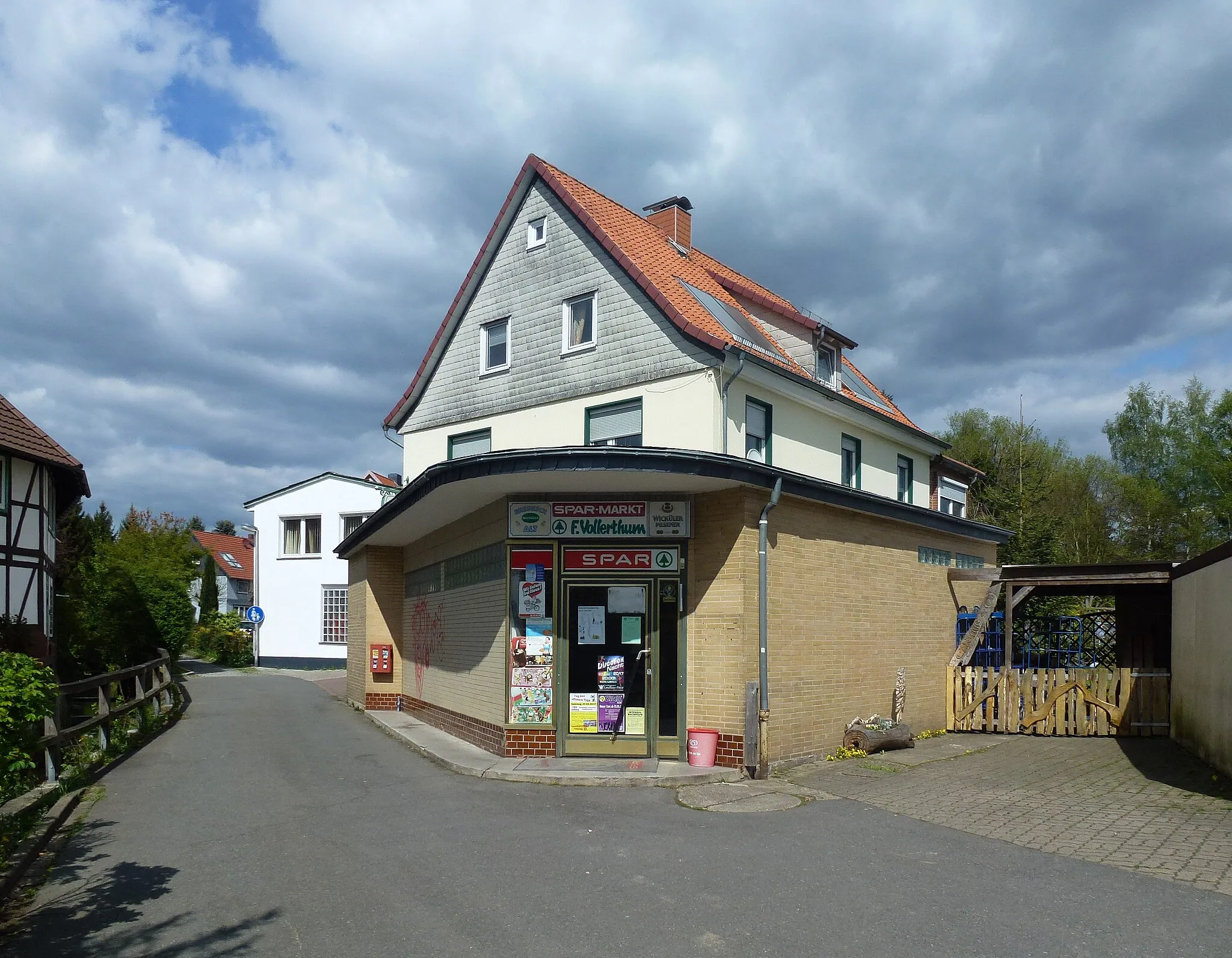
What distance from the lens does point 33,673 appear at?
23.6 ft

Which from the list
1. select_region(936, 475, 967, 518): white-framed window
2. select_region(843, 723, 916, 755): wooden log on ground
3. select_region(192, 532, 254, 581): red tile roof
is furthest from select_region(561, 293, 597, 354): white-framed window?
select_region(192, 532, 254, 581): red tile roof

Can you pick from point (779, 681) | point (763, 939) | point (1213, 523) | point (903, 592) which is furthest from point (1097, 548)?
point (763, 939)

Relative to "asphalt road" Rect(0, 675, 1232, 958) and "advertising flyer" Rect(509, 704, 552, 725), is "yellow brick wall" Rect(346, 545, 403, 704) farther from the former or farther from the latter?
"asphalt road" Rect(0, 675, 1232, 958)

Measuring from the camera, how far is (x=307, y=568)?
38.8m

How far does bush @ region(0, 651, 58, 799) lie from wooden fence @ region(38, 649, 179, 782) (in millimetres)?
1276

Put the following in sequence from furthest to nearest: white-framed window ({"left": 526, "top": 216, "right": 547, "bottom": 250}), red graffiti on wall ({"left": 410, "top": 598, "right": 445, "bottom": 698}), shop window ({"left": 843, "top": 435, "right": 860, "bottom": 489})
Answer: white-framed window ({"left": 526, "top": 216, "right": 547, "bottom": 250})
shop window ({"left": 843, "top": 435, "right": 860, "bottom": 489})
red graffiti on wall ({"left": 410, "top": 598, "right": 445, "bottom": 698})

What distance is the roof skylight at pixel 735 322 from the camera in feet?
59.1

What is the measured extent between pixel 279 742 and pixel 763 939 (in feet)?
37.0

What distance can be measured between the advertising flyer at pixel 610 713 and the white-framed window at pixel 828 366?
10.4 meters

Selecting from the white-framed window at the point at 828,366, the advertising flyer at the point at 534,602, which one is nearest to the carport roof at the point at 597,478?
the advertising flyer at the point at 534,602

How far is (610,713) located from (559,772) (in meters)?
1.21

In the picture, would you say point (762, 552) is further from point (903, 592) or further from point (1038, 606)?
point (1038, 606)

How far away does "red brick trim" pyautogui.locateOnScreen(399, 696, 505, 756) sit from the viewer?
12.6 metres

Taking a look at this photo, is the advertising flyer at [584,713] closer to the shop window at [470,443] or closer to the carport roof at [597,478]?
the carport roof at [597,478]
